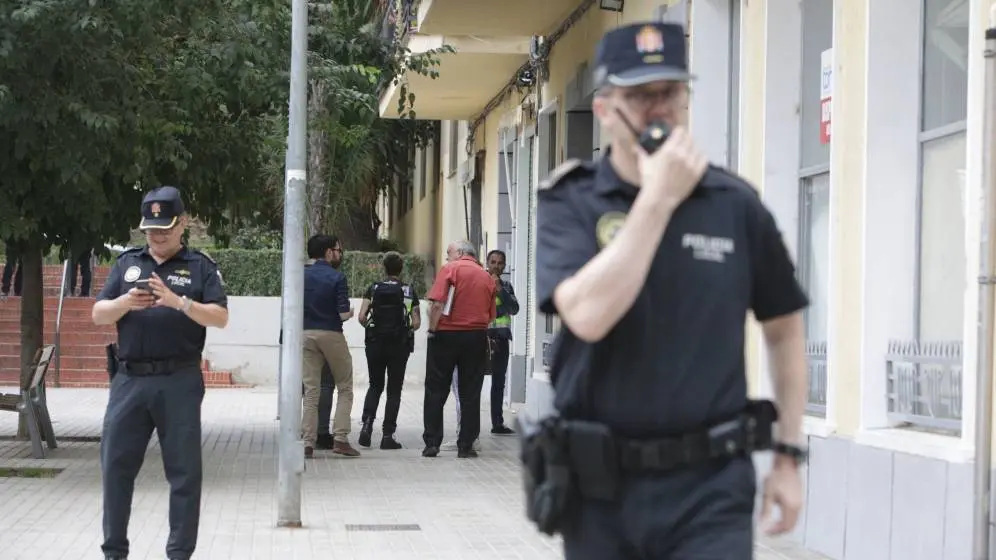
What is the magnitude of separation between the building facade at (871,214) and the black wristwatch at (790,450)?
3.58 metres

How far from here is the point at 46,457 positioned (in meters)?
15.0

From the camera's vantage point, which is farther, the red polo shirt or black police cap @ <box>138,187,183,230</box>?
the red polo shirt

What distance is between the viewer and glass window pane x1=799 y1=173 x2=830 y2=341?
33.6 ft

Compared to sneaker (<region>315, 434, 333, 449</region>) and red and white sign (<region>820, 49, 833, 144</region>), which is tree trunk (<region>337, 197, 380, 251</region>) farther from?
red and white sign (<region>820, 49, 833, 144</region>)

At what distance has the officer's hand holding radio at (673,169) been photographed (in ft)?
10.8

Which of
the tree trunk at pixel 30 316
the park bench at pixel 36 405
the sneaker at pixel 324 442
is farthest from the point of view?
the sneaker at pixel 324 442

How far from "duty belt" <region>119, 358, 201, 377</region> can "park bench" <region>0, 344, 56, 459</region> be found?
7326mm

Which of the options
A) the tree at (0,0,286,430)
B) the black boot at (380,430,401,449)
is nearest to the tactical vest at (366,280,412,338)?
the black boot at (380,430,401,449)

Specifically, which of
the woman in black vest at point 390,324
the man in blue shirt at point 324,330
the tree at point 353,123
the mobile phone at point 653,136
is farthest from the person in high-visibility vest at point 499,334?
the mobile phone at point 653,136

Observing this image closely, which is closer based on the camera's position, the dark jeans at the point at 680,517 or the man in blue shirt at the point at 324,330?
the dark jeans at the point at 680,517

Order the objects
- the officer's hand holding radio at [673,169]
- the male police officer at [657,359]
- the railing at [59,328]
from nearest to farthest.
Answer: the officer's hand holding radio at [673,169], the male police officer at [657,359], the railing at [59,328]

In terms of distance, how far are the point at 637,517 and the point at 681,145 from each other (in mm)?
794

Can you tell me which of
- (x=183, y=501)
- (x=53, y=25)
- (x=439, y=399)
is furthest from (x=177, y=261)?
(x=439, y=399)

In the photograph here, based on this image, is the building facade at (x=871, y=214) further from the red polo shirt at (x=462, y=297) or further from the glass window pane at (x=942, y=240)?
the red polo shirt at (x=462, y=297)
